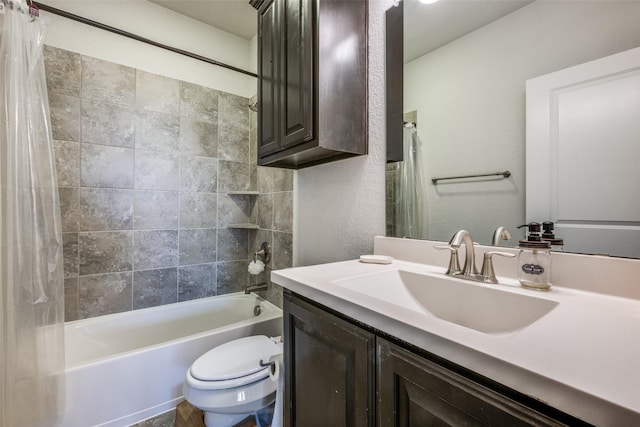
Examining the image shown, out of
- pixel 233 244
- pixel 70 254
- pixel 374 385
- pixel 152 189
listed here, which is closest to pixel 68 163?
pixel 152 189

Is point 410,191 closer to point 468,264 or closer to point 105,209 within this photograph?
point 468,264

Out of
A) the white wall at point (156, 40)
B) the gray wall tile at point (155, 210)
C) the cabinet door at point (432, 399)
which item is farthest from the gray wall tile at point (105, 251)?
the cabinet door at point (432, 399)

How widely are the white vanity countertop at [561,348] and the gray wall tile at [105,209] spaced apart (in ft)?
6.00

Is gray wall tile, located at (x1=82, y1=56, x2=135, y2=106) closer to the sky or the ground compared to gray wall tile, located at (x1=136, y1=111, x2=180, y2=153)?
closer to the sky

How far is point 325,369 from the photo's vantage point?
0.64 metres

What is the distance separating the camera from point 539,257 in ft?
2.18

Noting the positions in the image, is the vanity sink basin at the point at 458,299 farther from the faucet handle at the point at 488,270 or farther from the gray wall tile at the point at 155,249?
the gray wall tile at the point at 155,249

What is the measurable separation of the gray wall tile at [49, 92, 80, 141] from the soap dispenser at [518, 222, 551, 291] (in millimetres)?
2377

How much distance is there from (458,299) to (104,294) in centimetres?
211

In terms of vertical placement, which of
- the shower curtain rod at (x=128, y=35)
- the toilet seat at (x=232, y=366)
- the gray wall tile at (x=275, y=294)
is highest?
the shower curtain rod at (x=128, y=35)

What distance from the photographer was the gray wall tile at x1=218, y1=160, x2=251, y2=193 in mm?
2199

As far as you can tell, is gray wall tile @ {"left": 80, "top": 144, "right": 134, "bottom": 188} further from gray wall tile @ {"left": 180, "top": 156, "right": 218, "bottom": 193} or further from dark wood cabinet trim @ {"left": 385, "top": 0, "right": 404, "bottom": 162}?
dark wood cabinet trim @ {"left": 385, "top": 0, "right": 404, "bottom": 162}

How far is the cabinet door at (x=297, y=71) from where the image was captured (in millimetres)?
1008

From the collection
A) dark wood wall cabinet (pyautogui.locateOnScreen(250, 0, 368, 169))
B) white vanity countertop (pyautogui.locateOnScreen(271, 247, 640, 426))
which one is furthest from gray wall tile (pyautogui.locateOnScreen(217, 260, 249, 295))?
white vanity countertop (pyautogui.locateOnScreen(271, 247, 640, 426))
